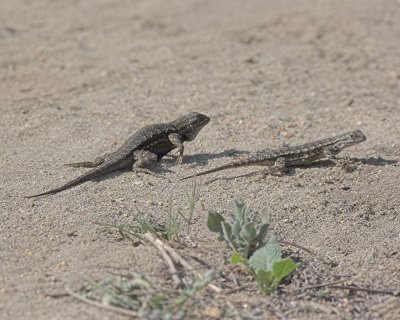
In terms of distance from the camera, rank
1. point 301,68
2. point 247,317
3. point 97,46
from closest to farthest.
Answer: point 247,317 → point 301,68 → point 97,46

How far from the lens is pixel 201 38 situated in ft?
39.1

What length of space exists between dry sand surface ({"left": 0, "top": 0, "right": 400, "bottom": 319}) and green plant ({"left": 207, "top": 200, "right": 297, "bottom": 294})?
13 cm

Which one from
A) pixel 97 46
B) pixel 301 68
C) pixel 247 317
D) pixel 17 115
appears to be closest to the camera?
pixel 247 317

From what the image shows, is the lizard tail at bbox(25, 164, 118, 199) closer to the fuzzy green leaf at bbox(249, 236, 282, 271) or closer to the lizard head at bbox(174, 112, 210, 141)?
the lizard head at bbox(174, 112, 210, 141)

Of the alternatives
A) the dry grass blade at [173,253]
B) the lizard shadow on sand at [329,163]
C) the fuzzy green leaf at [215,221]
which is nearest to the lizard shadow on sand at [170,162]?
the lizard shadow on sand at [329,163]

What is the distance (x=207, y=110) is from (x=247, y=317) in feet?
15.0

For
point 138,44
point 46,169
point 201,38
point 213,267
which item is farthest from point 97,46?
point 213,267

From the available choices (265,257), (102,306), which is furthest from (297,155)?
(102,306)

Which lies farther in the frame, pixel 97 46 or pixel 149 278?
pixel 97 46

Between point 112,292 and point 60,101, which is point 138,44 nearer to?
point 60,101

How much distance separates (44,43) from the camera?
11.6 meters

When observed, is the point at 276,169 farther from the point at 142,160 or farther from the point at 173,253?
the point at 173,253

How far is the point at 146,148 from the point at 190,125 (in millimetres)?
582

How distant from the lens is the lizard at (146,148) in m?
7.38
